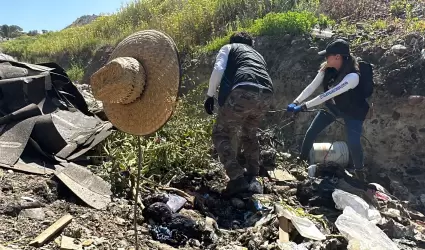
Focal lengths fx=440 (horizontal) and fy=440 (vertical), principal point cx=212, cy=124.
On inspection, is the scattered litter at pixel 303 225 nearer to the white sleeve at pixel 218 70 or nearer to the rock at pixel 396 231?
the rock at pixel 396 231

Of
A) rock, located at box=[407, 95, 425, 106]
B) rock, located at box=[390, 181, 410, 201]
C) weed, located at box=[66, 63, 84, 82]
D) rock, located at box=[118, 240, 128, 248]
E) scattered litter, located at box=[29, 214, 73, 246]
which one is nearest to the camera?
scattered litter, located at box=[29, 214, 73, 246]

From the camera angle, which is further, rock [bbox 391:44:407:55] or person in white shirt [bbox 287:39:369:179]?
rock [bbox 391:44:407:55]

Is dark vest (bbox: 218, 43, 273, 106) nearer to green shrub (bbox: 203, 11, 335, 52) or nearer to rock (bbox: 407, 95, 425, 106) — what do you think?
rock (bbox: 407, 95, 425, 106)

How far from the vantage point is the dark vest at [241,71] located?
463 cm

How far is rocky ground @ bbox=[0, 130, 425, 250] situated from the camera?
337cm

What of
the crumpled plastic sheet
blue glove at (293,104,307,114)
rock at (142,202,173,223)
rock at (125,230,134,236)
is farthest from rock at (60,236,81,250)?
blue glove at (293,104,307,114)

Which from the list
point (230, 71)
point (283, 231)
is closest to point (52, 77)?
point (230, 71)

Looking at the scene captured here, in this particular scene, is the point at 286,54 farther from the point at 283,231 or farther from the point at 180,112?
the point at 283,231

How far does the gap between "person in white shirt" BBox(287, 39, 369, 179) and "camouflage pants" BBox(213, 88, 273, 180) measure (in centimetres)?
55

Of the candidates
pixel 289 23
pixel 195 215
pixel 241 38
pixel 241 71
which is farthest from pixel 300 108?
pixel 289 23

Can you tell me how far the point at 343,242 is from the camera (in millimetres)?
3637

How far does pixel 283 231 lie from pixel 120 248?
1340mm

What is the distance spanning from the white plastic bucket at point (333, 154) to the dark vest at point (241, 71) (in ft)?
3.45

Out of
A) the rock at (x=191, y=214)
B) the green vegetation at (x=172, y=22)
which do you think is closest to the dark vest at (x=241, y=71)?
the rock at (x=191, y=214)
